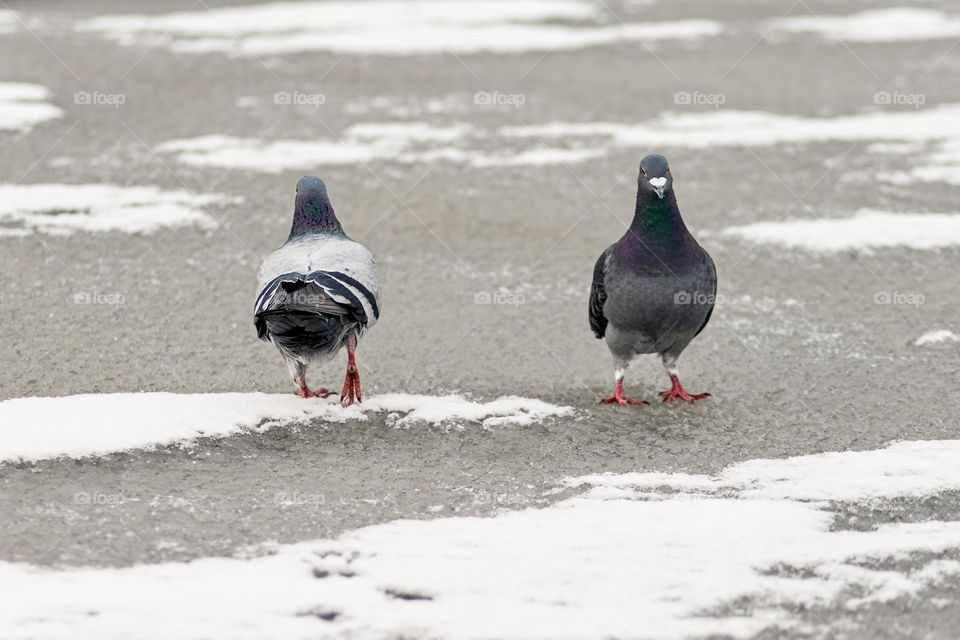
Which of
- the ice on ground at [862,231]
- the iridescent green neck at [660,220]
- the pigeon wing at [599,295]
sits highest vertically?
the ice on ground at [862,231]

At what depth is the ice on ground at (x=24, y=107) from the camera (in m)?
12.7

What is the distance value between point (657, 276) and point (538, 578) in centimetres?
253

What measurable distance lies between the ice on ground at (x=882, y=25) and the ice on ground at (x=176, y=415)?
46.9 feet

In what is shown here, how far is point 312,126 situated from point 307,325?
776cm

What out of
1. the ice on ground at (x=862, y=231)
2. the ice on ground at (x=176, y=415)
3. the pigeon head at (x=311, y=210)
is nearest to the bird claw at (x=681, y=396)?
the ice on ground at (x=176, y=415)

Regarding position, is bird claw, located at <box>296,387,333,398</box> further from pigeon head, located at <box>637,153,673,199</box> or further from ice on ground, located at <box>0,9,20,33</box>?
ice on ground, located at <box>0,9,20,33</box>

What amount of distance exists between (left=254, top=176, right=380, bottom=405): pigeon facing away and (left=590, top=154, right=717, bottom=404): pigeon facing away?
1.38 metres

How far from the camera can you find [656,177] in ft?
21.6

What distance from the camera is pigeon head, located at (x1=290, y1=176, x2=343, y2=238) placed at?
22.6 feet

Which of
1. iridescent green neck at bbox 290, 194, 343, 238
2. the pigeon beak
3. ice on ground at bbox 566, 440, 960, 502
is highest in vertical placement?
iridescent green neck at bbox 290, 194, 343, 238

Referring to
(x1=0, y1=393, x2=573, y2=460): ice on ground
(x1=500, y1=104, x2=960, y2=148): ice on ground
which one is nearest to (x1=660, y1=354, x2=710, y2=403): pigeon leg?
(x1=0, y1=393, x2=573, y2=460): ice on ground

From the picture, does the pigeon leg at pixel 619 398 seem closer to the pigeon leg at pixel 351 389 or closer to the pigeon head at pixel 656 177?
the pigeon head at pixel 656 177

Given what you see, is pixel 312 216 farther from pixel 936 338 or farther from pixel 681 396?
pixel 936 338

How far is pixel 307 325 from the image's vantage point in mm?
6027
